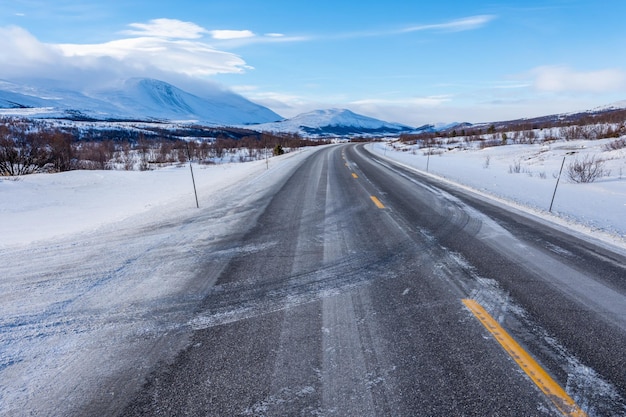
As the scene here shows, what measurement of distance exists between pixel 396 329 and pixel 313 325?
2.65 ft

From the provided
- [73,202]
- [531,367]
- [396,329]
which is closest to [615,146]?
[531,367]

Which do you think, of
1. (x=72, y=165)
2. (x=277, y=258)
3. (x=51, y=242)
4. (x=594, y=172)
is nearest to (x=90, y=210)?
(x=51, y=242)

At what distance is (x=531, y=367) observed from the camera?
9.36 feet

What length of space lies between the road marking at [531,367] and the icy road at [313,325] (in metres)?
0.01

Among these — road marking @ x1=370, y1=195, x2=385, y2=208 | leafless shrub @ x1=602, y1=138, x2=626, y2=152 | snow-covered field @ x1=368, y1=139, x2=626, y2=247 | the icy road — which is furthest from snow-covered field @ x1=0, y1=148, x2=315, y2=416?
leafless shrub @ x1=602, y1=138, x2=626, y2=152

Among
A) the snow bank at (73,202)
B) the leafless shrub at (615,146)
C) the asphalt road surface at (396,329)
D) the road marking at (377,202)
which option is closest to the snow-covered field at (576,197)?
the asphalt road surface at (396,329)

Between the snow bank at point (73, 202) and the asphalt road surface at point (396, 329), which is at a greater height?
the asphalt road surface at point (396, 329)

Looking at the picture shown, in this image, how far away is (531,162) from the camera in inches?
912

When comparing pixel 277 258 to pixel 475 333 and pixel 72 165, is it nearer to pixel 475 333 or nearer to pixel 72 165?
pixel 475 333

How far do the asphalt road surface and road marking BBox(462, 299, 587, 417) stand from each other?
0.02 metres

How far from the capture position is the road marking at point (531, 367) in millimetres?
2432

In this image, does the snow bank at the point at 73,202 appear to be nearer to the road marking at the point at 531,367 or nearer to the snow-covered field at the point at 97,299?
the snow-covered field at the point at 97,299

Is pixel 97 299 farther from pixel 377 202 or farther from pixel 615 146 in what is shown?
pixel 615 146

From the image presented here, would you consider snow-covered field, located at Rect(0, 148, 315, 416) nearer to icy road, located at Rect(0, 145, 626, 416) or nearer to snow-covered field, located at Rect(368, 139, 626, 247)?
icy road, located at Rect(0, 145, 626, 416)
